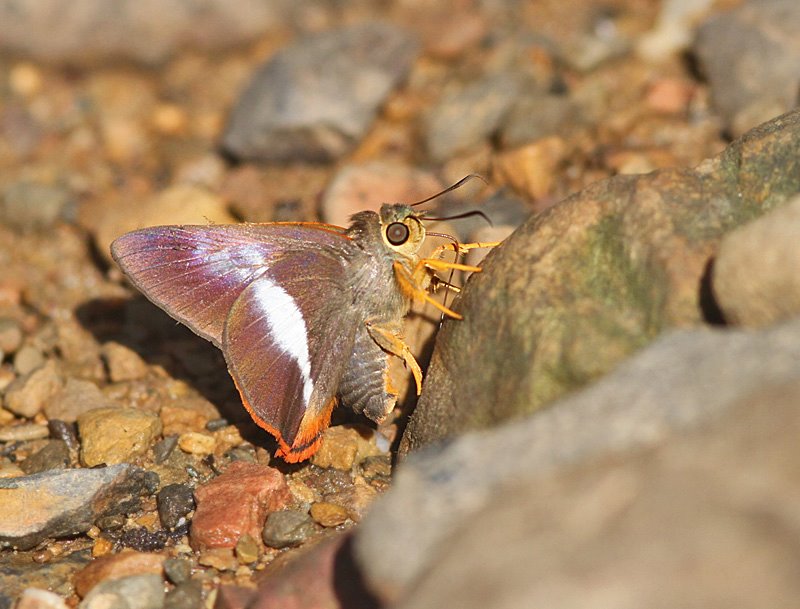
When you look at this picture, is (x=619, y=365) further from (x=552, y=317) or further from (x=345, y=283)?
(x=345, y=283)

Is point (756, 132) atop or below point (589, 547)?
atop

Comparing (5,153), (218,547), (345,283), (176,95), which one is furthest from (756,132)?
(5,153)

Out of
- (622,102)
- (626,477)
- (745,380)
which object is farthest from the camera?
(622,102)

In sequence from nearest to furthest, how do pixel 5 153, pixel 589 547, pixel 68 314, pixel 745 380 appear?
pixel 589 547
pixel 745 380
pixel 68 314
pixel 5 153

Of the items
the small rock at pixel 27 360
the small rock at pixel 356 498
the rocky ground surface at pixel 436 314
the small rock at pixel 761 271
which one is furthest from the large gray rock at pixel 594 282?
the small rock at pixel 27 360

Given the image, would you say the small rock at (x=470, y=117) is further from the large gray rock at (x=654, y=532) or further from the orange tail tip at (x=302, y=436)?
the large gray rock at (x=654, y=532)

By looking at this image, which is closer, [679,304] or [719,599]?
[719,599]
